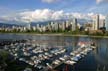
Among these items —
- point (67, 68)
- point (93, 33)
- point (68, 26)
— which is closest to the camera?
point (67, 68)

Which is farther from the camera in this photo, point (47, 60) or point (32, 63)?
point (47, 60)

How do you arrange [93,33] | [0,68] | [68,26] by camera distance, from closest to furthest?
[0,68] → [93,33] → [68,26]

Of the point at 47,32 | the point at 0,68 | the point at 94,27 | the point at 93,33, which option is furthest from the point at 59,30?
the point at 0,68

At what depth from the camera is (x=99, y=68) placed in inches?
1168

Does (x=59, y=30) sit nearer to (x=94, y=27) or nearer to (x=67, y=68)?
(x=94, y=27)

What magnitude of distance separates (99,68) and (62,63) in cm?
472

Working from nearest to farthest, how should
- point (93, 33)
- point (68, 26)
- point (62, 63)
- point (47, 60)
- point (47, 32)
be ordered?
point (62, 63), point (47, 60), point (93, 33), point (47, 32), point (68, 26)

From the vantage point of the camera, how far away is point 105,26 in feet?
456

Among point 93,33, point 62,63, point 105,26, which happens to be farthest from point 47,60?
point 105,26

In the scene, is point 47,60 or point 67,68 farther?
point 47,60

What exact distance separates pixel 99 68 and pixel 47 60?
24.7 ft

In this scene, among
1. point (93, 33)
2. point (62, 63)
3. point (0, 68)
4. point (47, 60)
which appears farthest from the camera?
point (93, 33)

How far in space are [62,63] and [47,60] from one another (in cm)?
300

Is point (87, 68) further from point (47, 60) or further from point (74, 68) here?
point (47, 60)
